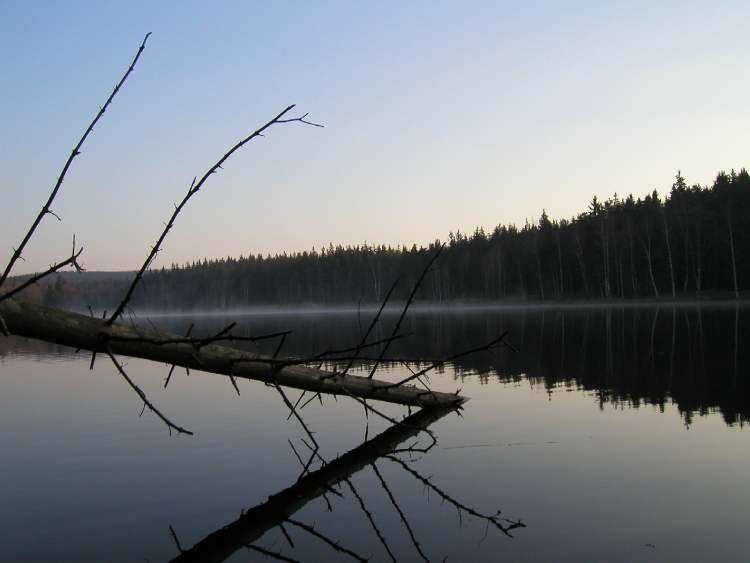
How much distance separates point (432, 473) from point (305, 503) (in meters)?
1.45

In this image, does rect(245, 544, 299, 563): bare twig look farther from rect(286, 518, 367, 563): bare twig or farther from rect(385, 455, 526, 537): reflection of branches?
rect(385, 455, 526, 537): reflection of branches

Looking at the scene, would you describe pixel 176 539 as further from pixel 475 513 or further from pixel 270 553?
pixel 475 513

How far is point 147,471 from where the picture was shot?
717 centimetres

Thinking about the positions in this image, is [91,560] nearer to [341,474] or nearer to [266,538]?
[266,538]

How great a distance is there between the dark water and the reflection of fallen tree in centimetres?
6

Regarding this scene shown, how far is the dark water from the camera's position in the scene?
473cm

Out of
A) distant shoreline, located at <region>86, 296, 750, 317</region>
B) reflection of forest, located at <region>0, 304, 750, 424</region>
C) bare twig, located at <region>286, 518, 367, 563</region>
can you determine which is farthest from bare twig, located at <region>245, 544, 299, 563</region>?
distant shoreline, located at <region>86, 296, 750, 317</region>

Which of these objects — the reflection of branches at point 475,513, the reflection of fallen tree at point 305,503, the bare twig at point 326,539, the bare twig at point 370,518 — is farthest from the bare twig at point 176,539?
the reflection of branches at point 475,513

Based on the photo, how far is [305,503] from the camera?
5.75 m

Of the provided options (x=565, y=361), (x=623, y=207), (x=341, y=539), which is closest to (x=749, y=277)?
(x=623, y=207)

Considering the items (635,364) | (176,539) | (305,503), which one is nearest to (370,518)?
(305,503)

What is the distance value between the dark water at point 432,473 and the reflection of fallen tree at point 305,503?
0.06 m

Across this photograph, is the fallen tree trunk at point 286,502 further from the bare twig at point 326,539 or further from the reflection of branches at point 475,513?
the reflection of branches at point 475,513

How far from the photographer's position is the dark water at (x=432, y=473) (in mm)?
4734
